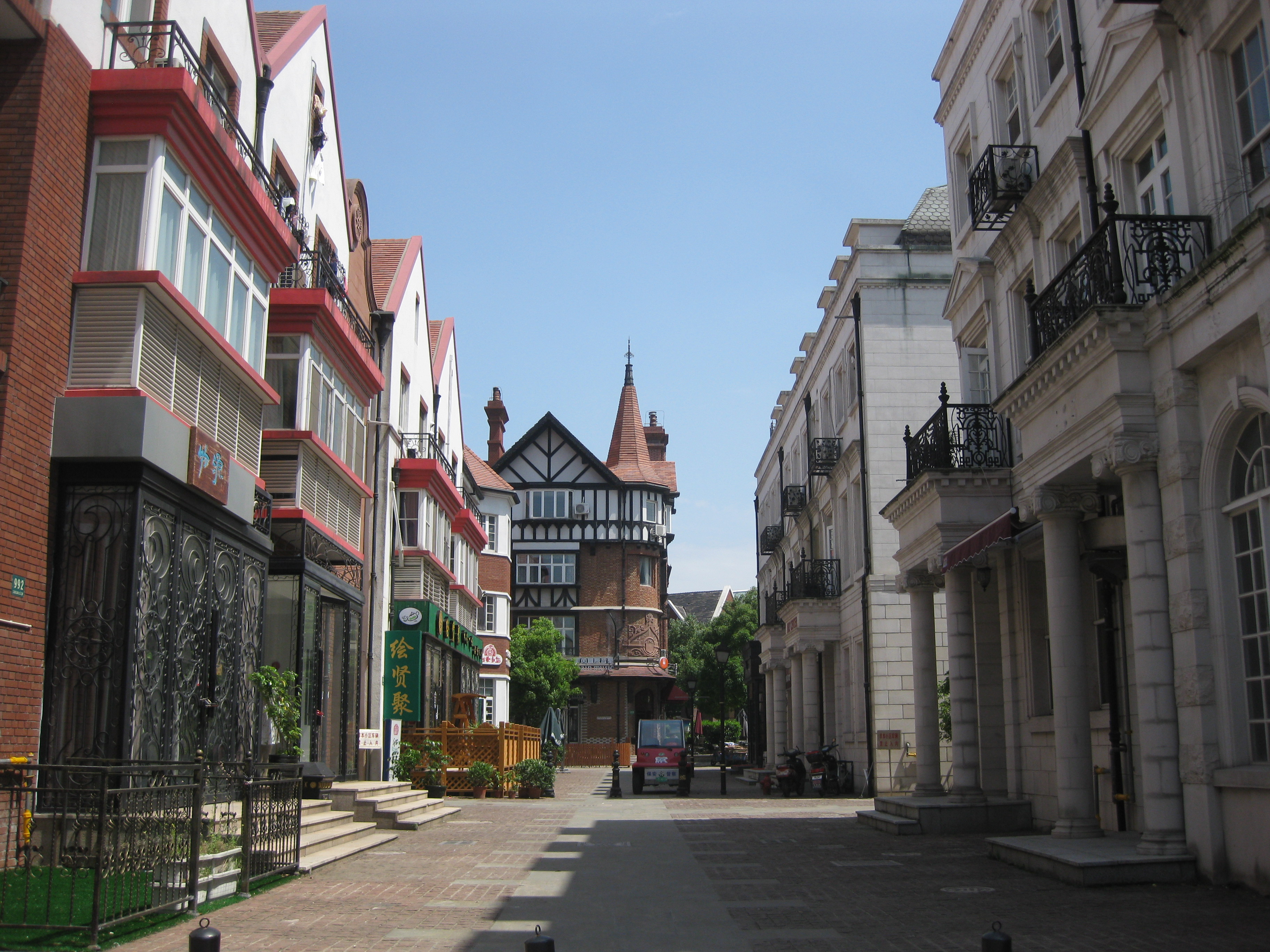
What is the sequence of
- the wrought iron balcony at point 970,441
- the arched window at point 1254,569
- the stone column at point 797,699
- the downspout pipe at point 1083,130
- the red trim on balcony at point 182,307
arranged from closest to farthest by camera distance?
1. the arched window at point 1254,569
2. the red trim on balcony at point 182,307
3. the downspout pipe at point 1083,130
4. the wrought iron balcony at point 970,441
5. the stone column at point 797,699

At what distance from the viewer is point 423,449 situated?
3275 cm

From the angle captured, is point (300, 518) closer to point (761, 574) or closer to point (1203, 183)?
point (1203, 183)

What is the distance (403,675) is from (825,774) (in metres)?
11.2

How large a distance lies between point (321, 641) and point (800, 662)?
19705 mm

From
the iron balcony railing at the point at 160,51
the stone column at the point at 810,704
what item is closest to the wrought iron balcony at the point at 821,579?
the stone column at the point at 810,704

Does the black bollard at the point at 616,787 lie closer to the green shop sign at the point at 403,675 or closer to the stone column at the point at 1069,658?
the green shop sign at the point at 403,675

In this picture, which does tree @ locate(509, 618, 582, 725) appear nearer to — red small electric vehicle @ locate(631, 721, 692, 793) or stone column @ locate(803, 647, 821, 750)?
red small electric vehicle @ locate(631, 721, 692, 793)

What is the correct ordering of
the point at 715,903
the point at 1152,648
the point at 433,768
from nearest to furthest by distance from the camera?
the point at 715,903, the point at 1152,648, the point at 433,768

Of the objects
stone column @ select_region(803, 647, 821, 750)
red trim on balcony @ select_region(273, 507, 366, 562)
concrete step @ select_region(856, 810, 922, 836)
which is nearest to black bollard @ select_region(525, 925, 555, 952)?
concrete step @ select_region(856, 810, 922, 836)

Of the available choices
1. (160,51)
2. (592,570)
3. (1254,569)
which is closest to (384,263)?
(160,51)

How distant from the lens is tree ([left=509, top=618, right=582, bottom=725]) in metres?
53.2

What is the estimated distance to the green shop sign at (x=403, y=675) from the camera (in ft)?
87.4

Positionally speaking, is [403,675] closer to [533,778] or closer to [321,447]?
[533,778]

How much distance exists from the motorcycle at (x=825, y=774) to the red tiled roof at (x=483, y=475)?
22.2 meters
